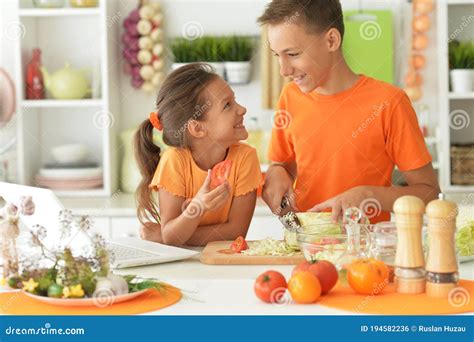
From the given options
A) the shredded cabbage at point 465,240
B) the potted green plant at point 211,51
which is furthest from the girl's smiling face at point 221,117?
the potted green plant at point 211,51

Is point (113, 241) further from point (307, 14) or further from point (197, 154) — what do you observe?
point (307, 14)

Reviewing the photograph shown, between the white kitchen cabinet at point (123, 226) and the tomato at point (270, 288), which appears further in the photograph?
the white kitchen cabinet at point (123, 226)

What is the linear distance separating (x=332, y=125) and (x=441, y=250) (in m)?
0.88

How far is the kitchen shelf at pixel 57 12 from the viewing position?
135 inches

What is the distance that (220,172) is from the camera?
2.10m

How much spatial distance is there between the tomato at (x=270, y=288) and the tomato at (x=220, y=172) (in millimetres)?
682

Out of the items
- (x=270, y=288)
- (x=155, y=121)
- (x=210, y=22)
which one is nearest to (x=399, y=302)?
(x=270, y=288)

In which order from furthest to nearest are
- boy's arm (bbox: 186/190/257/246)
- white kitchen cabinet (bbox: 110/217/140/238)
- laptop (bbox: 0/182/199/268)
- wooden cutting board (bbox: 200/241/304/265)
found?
1. white kitchen cabinet (bbox: 110/217/140/238)
2. boy's arm (bbox: 186/190/257/246)
3. wooden cutting board (bbox: 200/241/304/265)
4. laptop (bbox: 0/182/199/268)

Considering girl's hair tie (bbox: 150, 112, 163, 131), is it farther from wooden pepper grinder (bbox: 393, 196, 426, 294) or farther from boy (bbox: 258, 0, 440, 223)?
wooden pepper grinder (bbox: 393, 196, 426, 294)

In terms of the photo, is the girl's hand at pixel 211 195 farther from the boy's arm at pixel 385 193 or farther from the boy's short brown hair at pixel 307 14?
the boy's short brown hair at pixel 307 14

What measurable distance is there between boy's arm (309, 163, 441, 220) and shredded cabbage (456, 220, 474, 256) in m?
0.25

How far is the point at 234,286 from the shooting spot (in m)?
1.52

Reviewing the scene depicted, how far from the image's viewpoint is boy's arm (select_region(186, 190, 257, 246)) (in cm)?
202

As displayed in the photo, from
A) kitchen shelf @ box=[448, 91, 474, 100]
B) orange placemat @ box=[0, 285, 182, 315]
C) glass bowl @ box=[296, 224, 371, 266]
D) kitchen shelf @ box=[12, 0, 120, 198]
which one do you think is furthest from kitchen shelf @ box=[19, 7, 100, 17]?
orange placemat @ box=[0, 285, 182, 315]
